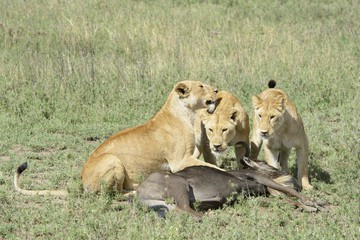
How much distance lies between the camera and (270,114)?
6.96 meters

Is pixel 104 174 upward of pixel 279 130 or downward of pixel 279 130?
downward

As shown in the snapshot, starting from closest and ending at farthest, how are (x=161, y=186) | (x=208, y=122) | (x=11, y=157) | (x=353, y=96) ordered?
(x=161, y=186), (x=208, y=122), (x=11, y=157), (x=353, y=96)

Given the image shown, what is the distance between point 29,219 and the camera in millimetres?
6039

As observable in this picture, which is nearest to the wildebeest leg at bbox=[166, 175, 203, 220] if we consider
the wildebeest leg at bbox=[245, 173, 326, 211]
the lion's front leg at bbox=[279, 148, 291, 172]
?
the wildebeest leg at bbox=[245, 173, 326, 211]

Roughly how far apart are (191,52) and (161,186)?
19.2 ft

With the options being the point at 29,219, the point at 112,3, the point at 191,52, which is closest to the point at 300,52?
the point at 191,52

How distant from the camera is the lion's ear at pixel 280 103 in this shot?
277 inches

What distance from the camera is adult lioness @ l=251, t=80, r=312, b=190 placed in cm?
698

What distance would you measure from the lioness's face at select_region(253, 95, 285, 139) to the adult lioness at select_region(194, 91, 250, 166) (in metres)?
0.24

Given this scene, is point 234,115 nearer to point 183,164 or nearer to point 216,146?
point 216,146

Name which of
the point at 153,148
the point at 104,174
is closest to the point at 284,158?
the point at 153,148

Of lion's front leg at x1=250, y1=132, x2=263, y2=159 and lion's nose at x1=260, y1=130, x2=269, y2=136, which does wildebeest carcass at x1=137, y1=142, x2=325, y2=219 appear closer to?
lion's nose at x1=260, y1=130, x2=269, y2=136

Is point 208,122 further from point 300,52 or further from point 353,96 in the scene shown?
point 300,52

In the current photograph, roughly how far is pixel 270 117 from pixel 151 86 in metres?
3.84
